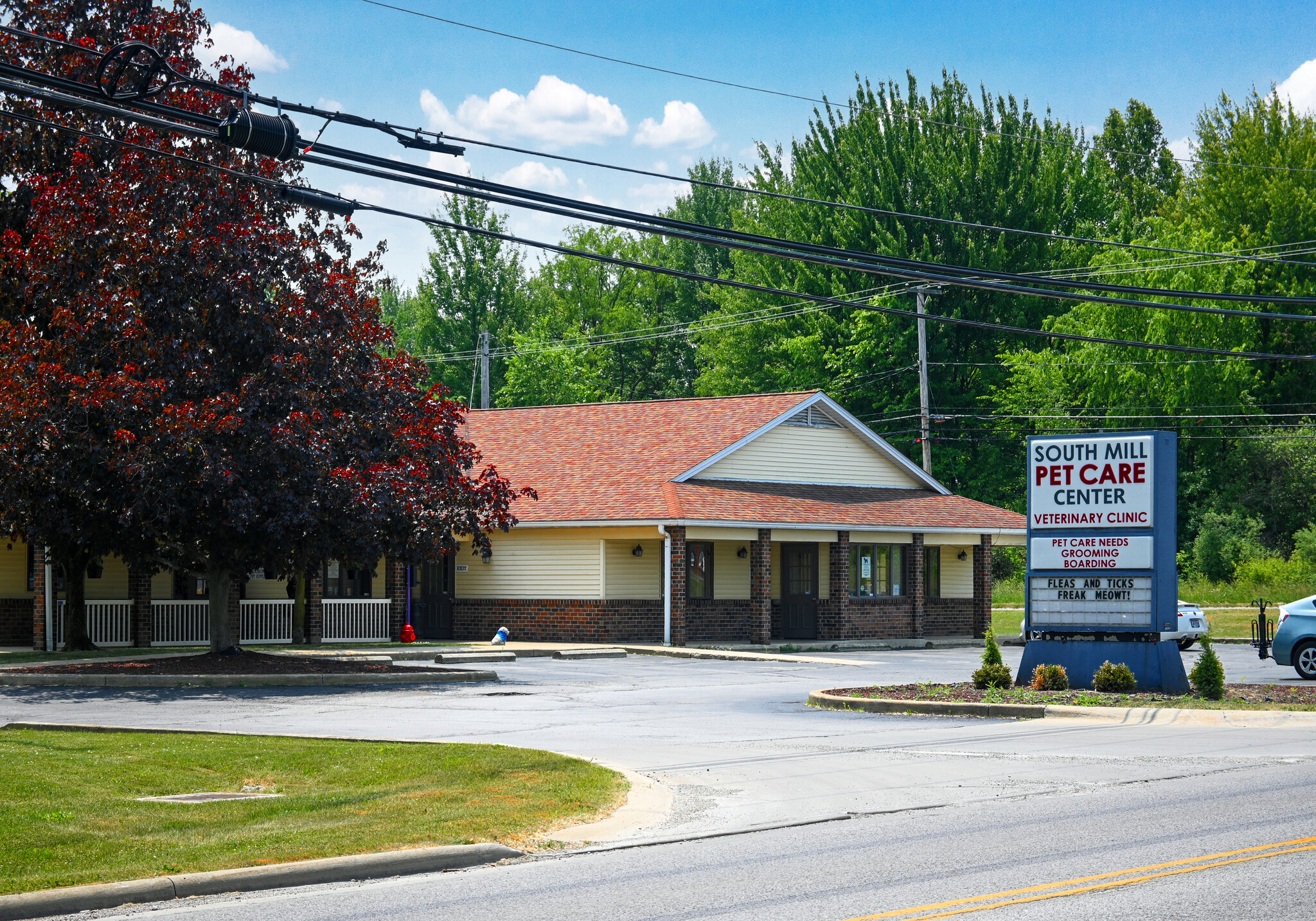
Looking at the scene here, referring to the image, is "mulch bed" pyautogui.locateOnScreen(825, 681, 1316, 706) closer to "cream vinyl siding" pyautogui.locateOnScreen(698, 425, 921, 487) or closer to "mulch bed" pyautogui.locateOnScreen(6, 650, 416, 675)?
"mulch bed" pyautogui.locateOnScreen(6, 650, 416, 675)

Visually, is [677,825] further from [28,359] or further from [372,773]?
[28,359]

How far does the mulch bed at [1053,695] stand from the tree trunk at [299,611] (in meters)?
17.9

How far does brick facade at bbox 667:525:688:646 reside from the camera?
34.8 meters

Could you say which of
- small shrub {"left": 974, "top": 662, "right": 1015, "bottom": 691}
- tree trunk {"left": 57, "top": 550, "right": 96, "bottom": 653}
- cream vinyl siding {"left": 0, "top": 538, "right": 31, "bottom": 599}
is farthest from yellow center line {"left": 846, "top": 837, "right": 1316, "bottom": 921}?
cream vinyl siding {"left": 0, "top": 538, "right": 31, "bottom": 599}

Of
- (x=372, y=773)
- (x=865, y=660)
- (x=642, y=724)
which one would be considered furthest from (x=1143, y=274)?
(x=372, y=773)

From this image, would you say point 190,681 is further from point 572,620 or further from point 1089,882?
point 1089,882

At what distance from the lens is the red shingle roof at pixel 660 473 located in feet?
118

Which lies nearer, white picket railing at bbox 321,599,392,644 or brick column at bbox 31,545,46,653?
brick column at bbox 31,545,46,653

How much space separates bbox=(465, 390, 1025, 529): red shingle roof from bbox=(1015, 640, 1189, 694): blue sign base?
13037 mm

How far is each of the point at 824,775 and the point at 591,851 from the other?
409 cm

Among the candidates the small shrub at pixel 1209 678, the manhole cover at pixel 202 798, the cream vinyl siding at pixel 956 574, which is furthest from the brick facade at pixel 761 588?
the manhole cover at pixel 202 798

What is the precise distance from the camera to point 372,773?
13.3 m

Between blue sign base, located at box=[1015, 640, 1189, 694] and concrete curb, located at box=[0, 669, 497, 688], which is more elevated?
blue sign base, located at box=[1015, 640, 1189, 694]

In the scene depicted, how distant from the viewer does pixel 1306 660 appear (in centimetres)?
2536
